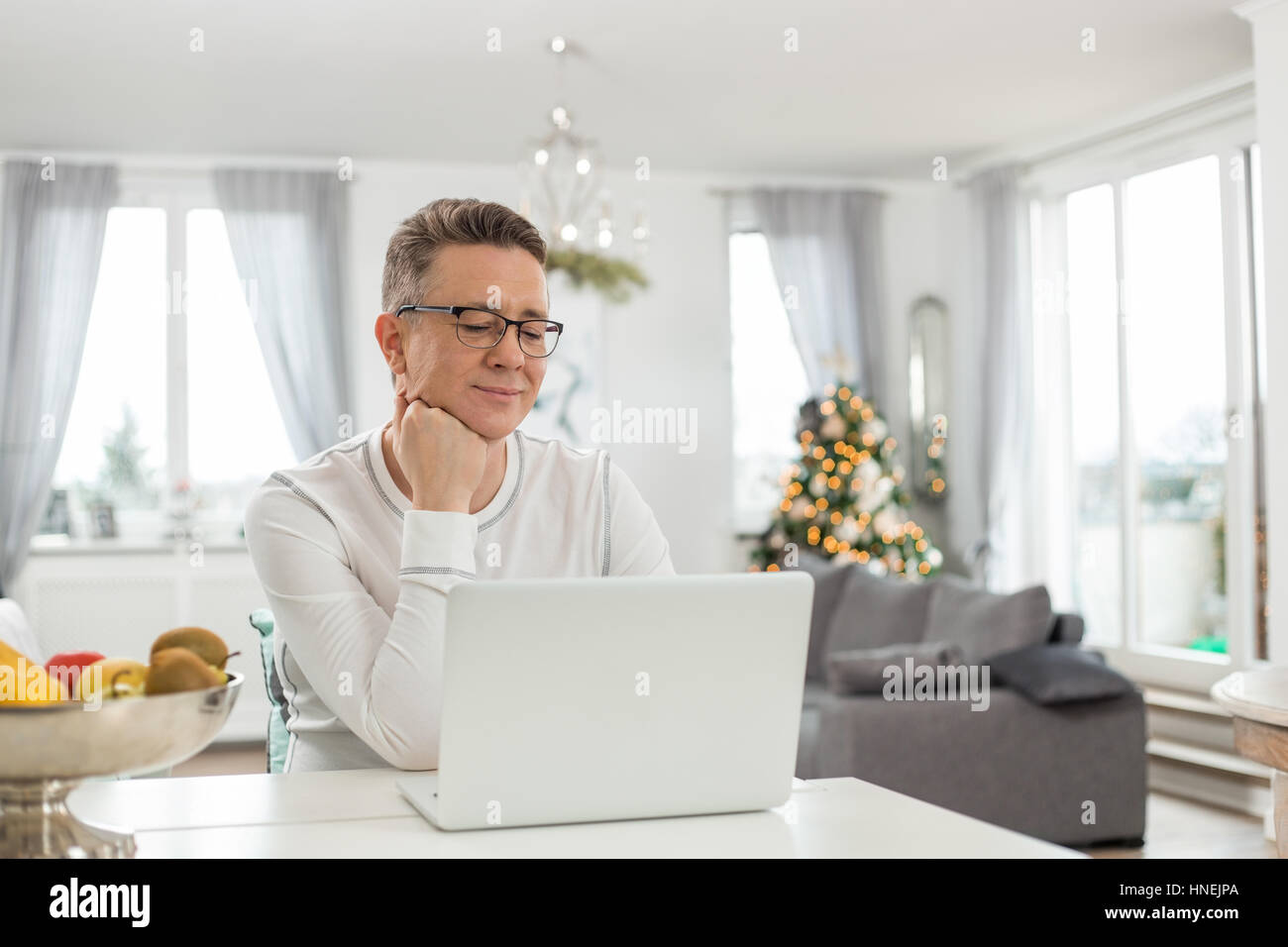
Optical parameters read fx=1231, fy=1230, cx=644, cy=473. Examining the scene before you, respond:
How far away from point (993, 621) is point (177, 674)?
359cm

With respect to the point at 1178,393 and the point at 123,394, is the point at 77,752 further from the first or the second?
the point at 123,394

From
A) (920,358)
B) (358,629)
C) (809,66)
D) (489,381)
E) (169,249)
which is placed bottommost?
(358,629)

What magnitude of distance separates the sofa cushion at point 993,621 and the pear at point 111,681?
3.53 metres

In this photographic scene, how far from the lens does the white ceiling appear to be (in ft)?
14.1

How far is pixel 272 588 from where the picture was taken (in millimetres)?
1501

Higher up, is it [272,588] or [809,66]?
[809,66]

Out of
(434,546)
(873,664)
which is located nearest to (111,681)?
(434,546)

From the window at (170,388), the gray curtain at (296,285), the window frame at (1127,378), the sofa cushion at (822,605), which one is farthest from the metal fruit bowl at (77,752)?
the window at (170,388)

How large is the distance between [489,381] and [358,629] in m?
0.36

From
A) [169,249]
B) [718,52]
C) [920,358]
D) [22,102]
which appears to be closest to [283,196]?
[169,249]

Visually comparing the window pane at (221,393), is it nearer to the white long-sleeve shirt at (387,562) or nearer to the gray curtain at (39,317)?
the gray curtain at (39,317)

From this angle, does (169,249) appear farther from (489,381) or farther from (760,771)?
(760,771)

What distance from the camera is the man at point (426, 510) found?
1427mm
